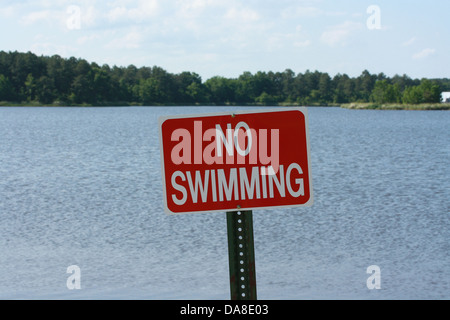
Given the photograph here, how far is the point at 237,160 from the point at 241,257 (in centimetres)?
27

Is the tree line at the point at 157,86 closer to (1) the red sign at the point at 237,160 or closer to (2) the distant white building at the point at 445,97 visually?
(2) the distant white building at the point at 445,97

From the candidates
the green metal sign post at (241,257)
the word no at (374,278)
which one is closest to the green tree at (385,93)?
the word no at (374,278)

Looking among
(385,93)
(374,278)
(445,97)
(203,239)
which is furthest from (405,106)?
(374,278)

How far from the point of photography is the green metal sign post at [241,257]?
1.78 m

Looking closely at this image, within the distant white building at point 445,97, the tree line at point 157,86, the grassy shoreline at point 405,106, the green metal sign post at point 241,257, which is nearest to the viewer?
the green metal sign post at point 241,257

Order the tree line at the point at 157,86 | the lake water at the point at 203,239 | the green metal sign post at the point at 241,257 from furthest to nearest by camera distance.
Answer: the tree line at the point at 157,86 → the lake water at the point at 203,239 → the green metal sign post at the point at 241,257

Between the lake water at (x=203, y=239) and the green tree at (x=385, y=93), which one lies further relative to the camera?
the green tree at (x=385, y=93)

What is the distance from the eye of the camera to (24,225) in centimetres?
2109

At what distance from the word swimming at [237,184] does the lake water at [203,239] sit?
10742 mm

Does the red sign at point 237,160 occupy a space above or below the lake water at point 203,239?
above

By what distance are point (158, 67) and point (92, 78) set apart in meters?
22.9

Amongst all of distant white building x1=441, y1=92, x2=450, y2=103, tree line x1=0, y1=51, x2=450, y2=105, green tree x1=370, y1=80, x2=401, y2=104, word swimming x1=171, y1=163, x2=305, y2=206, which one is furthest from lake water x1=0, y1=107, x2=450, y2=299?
distant white building x1=441, y1=92, x2=450, y2=103

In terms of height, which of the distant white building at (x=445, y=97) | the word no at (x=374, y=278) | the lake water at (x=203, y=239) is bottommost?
the word no at (x=374, y=278)
